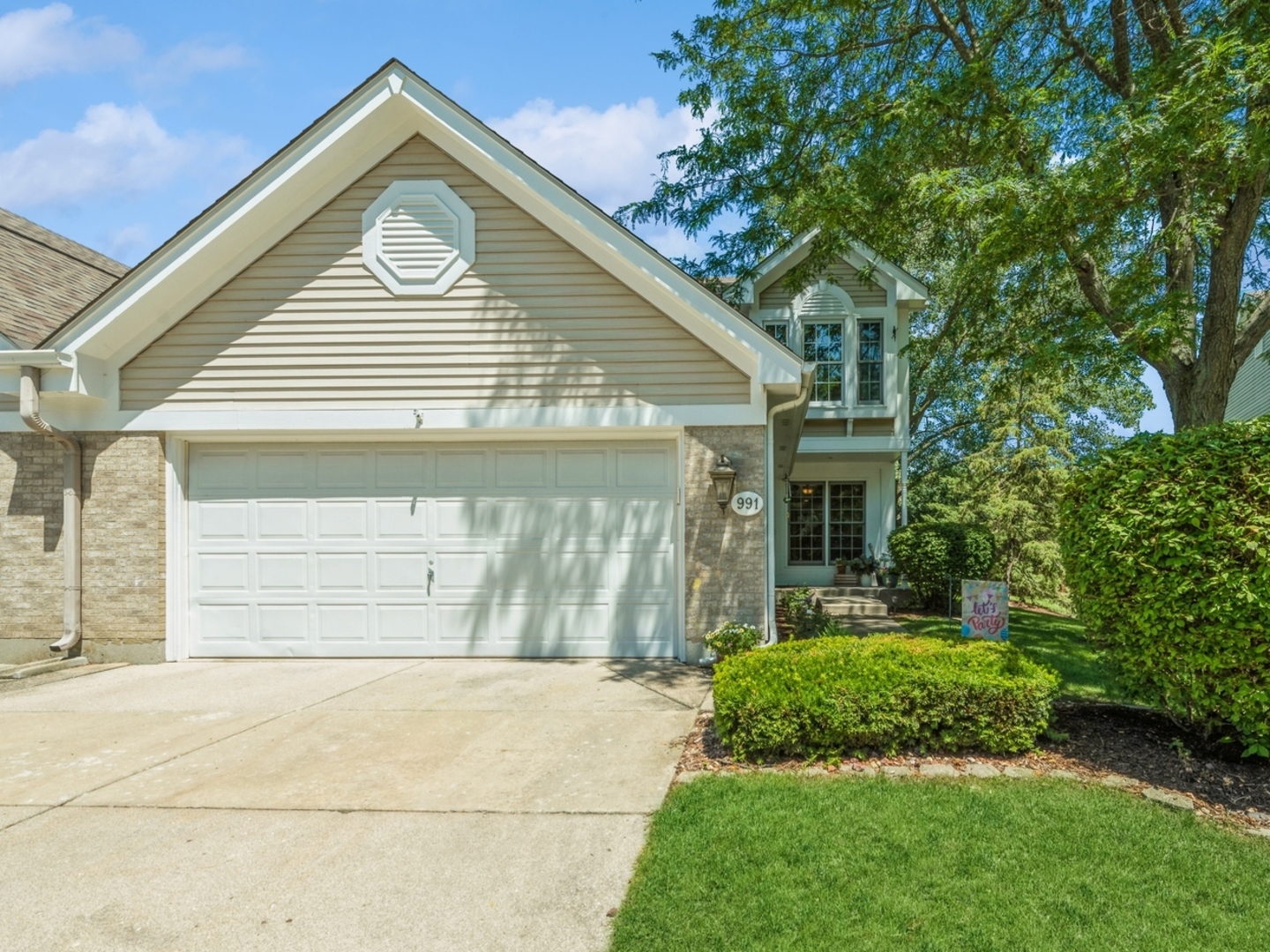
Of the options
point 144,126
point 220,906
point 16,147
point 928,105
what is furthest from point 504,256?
point 16,147

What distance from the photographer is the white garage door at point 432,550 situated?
8781 millimetres

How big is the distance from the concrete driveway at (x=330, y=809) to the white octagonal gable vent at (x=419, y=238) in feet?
14.3

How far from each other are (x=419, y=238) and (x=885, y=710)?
6.85 metres

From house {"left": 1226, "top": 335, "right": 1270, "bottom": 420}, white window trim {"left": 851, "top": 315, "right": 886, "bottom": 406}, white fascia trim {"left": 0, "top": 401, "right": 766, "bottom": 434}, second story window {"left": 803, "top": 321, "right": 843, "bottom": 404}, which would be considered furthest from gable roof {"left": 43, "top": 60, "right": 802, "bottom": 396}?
house {"left": 1226, "top": 335, "right": 1270, "bottom": 420}

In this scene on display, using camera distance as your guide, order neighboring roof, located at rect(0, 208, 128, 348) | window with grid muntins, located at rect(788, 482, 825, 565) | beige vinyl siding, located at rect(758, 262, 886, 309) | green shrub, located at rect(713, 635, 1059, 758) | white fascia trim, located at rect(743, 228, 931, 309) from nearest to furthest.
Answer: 1. green shrub, located at rect(713, 635, 1059, 758)
2. neighboring roof, located at rect(0, 208, 128, 348)
3. white fascia trim, located at rect(743, 228, 931, 309)
4. beige vinyl siding, located at rect(758, 262, 886, 309)
5. window with grid muntins, located at rect(788, 482, 825, 565)

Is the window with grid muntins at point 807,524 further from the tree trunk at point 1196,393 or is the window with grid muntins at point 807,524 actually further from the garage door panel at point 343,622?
the garage door panel at point 343,622

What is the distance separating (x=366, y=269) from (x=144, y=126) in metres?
66.9

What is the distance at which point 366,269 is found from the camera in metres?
8.66

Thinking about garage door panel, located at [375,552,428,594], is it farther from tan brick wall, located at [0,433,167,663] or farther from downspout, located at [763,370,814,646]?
downspout, located at [763,370,814,646]

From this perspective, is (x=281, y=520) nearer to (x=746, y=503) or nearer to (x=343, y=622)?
(x=343, y=622)

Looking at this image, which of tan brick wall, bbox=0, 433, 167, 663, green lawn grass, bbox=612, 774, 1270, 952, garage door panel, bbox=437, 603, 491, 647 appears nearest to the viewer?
green lawn grass, bbox=612, 774, 1270, 952

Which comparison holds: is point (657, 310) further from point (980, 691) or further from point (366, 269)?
point (980, 691)

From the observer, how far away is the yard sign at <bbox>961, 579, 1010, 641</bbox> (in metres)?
7.08

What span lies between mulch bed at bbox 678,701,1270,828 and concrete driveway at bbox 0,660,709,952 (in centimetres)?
71
